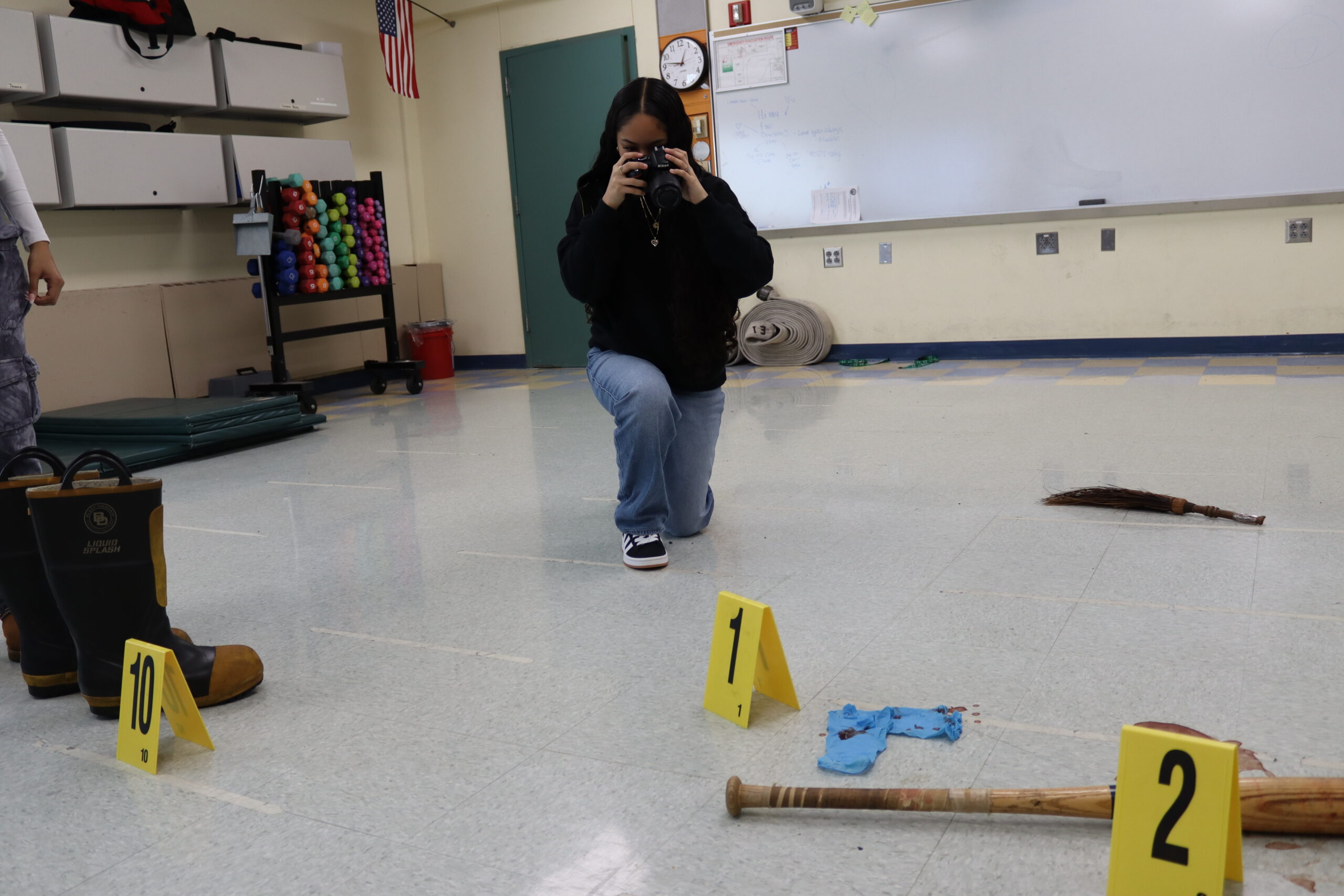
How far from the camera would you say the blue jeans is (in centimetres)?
249

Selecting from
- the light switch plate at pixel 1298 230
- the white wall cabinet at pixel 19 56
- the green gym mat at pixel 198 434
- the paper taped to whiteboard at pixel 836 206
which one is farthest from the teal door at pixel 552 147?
the light switch plate at pixel 1298 230

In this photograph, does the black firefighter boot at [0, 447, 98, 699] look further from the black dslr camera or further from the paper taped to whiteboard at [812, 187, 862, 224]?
the paper taped to whiteboard at [812, 187, 862, 224]

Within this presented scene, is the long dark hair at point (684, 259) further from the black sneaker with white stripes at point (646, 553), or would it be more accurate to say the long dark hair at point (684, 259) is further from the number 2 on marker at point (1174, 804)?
the number 2 on marker at point (1174, 804)

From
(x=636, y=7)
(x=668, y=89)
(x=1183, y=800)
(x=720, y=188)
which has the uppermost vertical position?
(x=636, y=7)

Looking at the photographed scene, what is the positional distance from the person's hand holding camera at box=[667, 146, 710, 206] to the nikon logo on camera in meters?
1.30

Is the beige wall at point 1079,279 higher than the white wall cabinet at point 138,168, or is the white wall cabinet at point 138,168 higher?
the white wall cabinet at point 138,168

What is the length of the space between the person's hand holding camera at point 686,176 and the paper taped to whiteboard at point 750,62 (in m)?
4.30

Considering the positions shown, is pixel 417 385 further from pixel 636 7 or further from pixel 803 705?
pixel 803 705

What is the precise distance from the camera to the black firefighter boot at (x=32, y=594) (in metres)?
1.86

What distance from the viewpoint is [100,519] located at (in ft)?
5.56

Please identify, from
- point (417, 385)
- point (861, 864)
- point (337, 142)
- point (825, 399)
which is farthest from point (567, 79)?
point (861, 864)

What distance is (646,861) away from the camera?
51.0 inches

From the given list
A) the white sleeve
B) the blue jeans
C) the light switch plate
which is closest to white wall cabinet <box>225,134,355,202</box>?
the white sleeve

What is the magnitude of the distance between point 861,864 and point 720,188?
1748 millimetres
